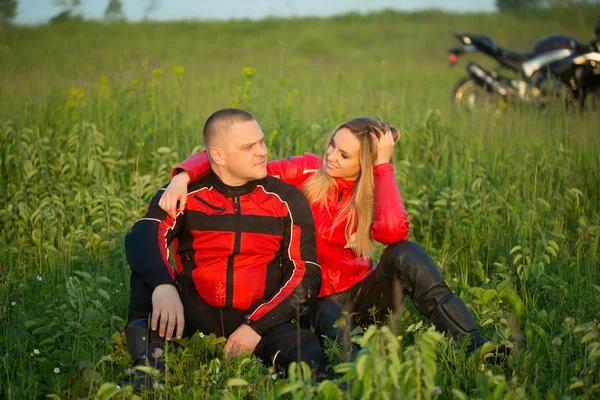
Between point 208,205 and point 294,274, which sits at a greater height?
point 208,205

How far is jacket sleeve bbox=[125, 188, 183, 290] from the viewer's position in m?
2.91

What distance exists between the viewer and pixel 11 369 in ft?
9.11

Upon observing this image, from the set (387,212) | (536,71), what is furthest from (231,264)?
(536,71)

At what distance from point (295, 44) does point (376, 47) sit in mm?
2587

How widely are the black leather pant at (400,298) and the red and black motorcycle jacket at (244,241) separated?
0.14 meters

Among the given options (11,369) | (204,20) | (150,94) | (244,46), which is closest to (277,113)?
(150,94)

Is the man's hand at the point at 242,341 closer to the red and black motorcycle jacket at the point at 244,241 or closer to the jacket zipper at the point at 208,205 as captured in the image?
the red and black motorcycle jacket at the point at 244,241

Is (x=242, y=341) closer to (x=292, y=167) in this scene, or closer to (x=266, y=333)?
(x=266, y=333)

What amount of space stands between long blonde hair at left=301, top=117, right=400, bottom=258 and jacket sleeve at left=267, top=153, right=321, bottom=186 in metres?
0.12

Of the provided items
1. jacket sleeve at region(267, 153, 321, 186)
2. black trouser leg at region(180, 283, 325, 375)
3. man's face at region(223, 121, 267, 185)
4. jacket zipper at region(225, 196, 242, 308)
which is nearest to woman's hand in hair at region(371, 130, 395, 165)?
jacket sleeve at region(267, 153, 321, 186)

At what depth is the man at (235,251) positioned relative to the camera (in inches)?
116

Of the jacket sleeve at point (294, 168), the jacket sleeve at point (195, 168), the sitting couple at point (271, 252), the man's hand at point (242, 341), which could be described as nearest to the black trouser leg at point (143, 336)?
the sitting couple at point (271, 252)

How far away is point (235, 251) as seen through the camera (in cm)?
309

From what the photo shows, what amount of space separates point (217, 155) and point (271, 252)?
53cm
